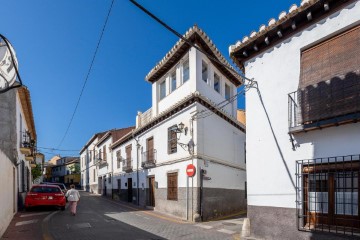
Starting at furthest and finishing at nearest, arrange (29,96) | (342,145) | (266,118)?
(29,96)
(266,118)
(342,145)

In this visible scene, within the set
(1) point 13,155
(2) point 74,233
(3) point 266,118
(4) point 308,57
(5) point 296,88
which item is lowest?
(2) point 74,233

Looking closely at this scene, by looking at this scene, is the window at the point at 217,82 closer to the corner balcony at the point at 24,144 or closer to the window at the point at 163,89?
the window at the point at 163,89

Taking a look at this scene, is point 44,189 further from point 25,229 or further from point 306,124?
point 306,124

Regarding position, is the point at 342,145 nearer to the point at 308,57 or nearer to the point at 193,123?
the point at 308,57

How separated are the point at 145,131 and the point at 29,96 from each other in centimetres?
682

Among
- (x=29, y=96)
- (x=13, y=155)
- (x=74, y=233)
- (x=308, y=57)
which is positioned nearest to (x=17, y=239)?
(x=74, y=233)

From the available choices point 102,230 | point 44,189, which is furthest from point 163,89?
point 102,230

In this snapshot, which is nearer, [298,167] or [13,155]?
[298,167]

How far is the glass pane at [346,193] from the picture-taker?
588 centimetres

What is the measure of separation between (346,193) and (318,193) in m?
0.62

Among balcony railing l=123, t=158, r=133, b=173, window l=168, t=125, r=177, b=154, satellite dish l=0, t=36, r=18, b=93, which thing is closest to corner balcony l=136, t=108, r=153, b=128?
balcony railing l=123, t=158, r=133, b=173

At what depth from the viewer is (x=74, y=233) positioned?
8.58 meters

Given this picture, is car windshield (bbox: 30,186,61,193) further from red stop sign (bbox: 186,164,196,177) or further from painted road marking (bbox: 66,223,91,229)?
red stop sign (bbox: 186,164,196,177)

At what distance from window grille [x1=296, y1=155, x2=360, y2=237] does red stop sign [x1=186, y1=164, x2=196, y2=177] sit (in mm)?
6279
